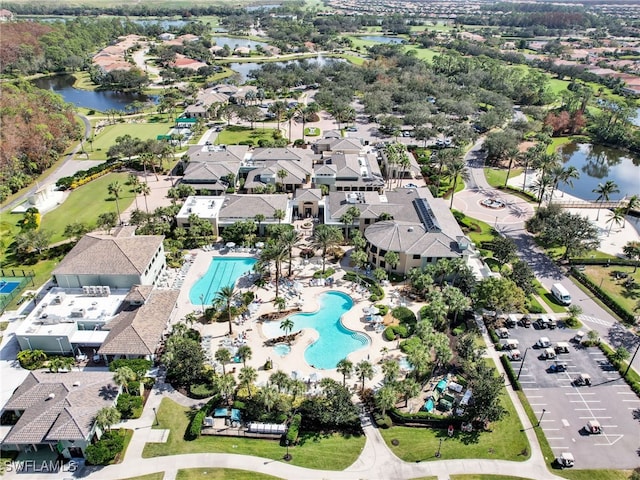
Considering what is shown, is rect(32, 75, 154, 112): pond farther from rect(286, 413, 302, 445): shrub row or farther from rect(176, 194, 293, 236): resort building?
rect(286, 413, 302, 445): shrub row

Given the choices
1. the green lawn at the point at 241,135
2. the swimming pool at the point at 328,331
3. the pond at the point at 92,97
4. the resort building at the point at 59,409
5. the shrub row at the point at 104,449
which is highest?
the pond at the point at 92,97

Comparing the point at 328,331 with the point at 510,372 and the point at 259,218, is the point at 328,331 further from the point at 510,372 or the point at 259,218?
the point at 259,218

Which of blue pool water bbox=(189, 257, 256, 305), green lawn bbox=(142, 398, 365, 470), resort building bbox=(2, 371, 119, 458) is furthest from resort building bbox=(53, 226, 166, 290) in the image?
green lawn bbox=(142, 398, 365, 470)

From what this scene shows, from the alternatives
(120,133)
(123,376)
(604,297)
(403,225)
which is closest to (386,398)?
(123,376)

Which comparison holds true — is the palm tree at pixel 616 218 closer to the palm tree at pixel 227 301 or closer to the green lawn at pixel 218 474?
the palm tree at pixel 227 301

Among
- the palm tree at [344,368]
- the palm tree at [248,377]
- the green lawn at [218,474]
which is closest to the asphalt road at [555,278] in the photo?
the palm tree at [344,368]

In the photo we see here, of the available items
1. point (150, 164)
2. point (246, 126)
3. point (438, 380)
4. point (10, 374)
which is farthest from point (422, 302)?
point (246, 126)
